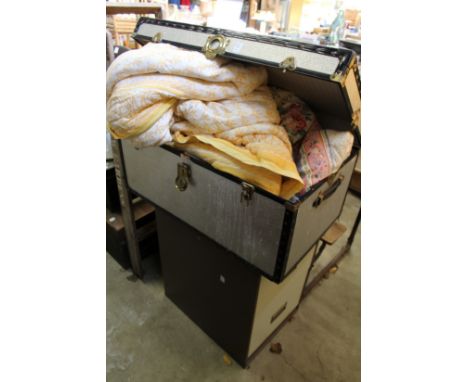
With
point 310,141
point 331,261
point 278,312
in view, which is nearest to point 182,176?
point 310,141

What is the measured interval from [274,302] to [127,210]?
2.58 feet

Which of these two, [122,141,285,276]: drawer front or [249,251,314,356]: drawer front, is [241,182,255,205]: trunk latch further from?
[249,251,314,356]: drawer front

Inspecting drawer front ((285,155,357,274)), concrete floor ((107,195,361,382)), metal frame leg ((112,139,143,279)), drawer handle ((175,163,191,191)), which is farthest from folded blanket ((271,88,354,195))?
concrete floor ((107,195,361,382))

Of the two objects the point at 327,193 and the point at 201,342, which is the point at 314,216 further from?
the point at 201,342

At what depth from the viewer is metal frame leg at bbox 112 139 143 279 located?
117cm

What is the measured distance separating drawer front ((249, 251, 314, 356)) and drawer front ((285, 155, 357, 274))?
18 centimetres

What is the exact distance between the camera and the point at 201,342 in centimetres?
133

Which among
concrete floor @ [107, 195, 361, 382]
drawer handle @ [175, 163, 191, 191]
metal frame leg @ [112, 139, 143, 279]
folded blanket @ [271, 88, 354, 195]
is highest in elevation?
folded blanket @ [271, 88, 354, 195]

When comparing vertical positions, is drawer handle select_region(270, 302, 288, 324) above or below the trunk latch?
below

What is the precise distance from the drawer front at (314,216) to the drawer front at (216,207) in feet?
0.22

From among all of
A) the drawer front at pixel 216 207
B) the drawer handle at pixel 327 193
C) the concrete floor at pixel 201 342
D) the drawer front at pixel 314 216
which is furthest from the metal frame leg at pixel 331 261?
the drawer front at pixel 216 207
